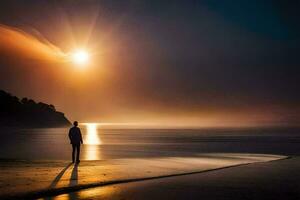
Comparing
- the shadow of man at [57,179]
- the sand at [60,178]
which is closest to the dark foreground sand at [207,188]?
the sand at [60,178]

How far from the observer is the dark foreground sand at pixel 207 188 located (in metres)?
15.7

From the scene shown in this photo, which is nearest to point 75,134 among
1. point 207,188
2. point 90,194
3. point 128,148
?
point 90,194

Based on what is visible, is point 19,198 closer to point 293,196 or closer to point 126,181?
point 126,181

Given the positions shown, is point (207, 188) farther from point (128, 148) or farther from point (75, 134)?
point (128, 148)

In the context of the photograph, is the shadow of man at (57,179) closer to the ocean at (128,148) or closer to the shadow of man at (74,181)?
the shadow of man at (74,181)

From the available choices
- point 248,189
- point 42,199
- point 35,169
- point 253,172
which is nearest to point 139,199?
point 42,199

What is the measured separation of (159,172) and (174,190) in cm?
609

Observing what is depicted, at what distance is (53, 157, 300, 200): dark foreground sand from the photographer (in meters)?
15.7

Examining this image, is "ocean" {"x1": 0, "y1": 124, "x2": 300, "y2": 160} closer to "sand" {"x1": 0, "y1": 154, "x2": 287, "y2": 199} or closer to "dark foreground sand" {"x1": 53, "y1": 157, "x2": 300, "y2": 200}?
"sand" {"x1": 0, "y1": 154, "x2": 287, "y2": 199}

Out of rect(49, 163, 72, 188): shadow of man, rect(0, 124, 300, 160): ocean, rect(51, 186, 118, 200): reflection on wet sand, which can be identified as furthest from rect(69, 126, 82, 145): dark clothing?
rect(51, 186, 118, 200): reflection on wet sand

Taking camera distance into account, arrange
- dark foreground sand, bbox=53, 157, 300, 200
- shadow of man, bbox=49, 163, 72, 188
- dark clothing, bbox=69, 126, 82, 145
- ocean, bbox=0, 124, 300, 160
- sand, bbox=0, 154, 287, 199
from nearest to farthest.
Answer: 1. sand, bbox=0, 154, 287, 199
2. dark foreground sand, bbox=53, 157, 300, 200
3. shadow of man, bbox=49, 163, 72, 188
4. dark clothing, bbox=69, 126, 82, 145
5. ocean, bbox=0, 124, 300, 160

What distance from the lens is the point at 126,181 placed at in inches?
758

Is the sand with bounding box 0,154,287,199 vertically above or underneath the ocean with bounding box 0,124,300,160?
underneath

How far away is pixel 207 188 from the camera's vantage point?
17891 millimetres
